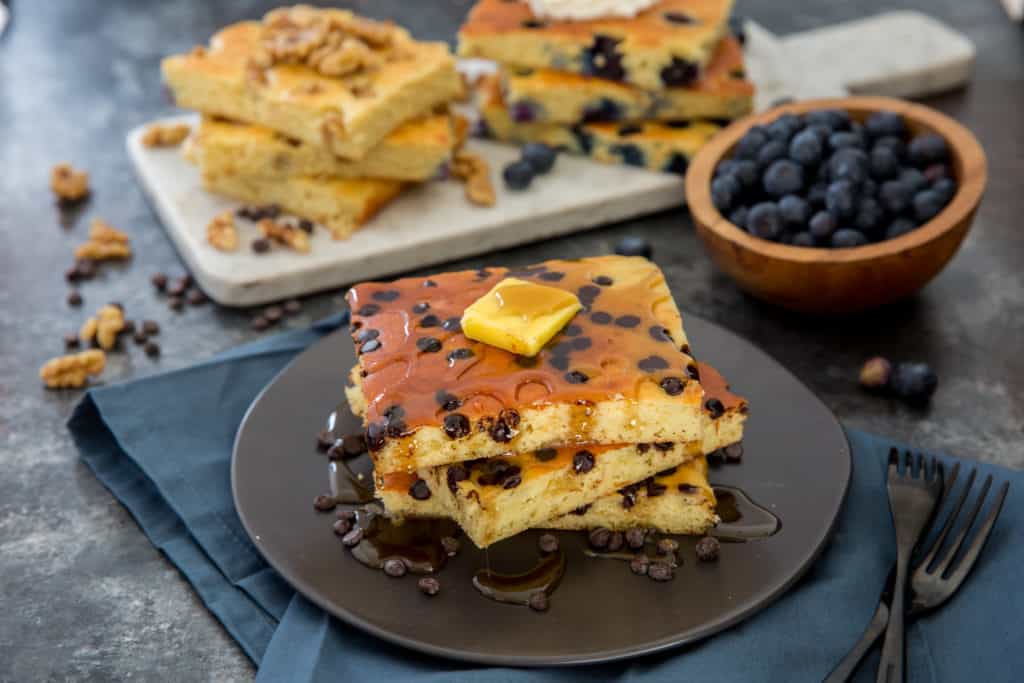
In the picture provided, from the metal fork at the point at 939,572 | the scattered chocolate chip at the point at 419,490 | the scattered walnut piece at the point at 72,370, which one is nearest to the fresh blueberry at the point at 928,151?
the metal fork at the point at 939,572

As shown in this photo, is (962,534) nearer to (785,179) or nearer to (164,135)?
(785,179)

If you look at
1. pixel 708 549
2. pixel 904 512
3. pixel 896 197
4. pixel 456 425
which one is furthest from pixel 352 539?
pixel 896 197

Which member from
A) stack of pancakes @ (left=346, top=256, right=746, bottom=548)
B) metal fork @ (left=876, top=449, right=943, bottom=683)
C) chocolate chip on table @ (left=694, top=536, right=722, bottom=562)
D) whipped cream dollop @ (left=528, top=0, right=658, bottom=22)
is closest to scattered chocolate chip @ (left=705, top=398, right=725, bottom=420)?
stack of pancakes @ (left=346, top=256, right=746, bottom=548)

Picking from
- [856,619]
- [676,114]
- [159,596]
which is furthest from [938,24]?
[159,596]

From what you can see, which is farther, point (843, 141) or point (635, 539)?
point (843, 141)

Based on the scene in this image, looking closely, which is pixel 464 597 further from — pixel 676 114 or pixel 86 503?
pixel 676 114

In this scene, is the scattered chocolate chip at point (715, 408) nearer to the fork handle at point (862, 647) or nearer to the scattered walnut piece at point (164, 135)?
the fork handle at point (862, 647)

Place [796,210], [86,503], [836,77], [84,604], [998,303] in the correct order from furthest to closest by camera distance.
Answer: [836,77], [998,303], [796,210], [86,503], [84,604]
